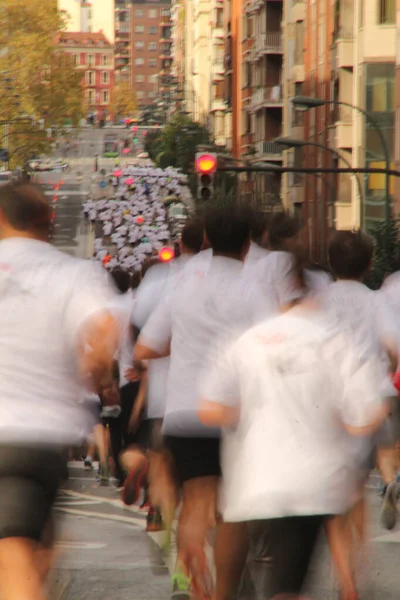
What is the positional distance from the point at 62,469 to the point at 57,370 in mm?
309

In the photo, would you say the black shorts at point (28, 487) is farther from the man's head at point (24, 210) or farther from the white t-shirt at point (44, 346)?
the man's head at point (24, 210)

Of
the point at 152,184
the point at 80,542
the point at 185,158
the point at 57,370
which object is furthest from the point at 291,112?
the point at 57,370

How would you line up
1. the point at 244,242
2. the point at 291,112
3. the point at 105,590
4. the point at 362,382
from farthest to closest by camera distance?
the point at 291,112
the point at 105,590
the point at 244,242
the point at 362,382

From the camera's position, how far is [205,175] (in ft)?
71.3

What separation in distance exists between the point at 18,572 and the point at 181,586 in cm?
236

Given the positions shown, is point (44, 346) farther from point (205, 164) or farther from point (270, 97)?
point (270, 97)

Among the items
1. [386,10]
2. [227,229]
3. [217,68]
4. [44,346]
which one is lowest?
[44,346]

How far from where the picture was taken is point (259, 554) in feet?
14.4

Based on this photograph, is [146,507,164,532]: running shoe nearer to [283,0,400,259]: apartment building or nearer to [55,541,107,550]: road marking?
[55,541,107,550]: road marking

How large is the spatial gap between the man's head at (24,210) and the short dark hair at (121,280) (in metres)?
5.96

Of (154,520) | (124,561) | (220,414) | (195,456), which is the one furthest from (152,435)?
(220,414)

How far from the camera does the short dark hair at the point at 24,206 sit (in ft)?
15.2

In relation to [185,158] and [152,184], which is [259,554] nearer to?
[152,184]

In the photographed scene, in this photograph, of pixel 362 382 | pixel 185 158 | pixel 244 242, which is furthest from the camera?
pixel 185 158
